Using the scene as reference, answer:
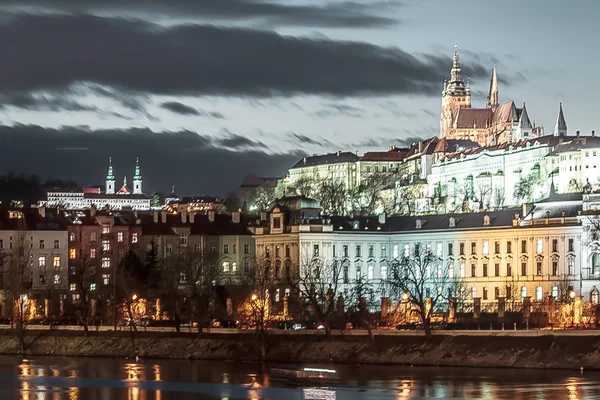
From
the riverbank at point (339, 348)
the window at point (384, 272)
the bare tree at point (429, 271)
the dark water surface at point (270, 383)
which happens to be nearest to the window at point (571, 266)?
the bare tree at point (429, 271)

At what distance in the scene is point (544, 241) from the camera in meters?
136

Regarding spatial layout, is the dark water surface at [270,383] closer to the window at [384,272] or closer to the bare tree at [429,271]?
the bare tree at [429,271]

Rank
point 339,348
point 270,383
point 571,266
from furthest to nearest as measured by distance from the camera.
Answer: point 571,266 < point 339,348 < point 270,383

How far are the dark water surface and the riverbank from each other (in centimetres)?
209

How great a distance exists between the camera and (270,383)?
279ft

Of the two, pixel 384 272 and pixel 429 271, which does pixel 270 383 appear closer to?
pixel 429 271

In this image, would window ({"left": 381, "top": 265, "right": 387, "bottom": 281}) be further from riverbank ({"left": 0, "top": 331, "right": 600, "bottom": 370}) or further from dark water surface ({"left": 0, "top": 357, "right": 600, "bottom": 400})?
dark water surface ({"left": 0, "top": 357, "right": 600, "bottom": 400})

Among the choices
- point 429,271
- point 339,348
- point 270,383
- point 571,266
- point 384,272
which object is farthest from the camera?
point 384,272

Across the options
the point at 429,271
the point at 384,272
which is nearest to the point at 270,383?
the point at 429,271

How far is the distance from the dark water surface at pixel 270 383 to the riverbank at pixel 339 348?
209 centimetres

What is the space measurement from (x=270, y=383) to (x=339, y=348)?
14821mm

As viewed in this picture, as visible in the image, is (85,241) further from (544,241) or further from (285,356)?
(285,356)

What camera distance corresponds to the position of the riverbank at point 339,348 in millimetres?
90062

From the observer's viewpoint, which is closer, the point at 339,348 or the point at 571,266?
the point at 339,348
